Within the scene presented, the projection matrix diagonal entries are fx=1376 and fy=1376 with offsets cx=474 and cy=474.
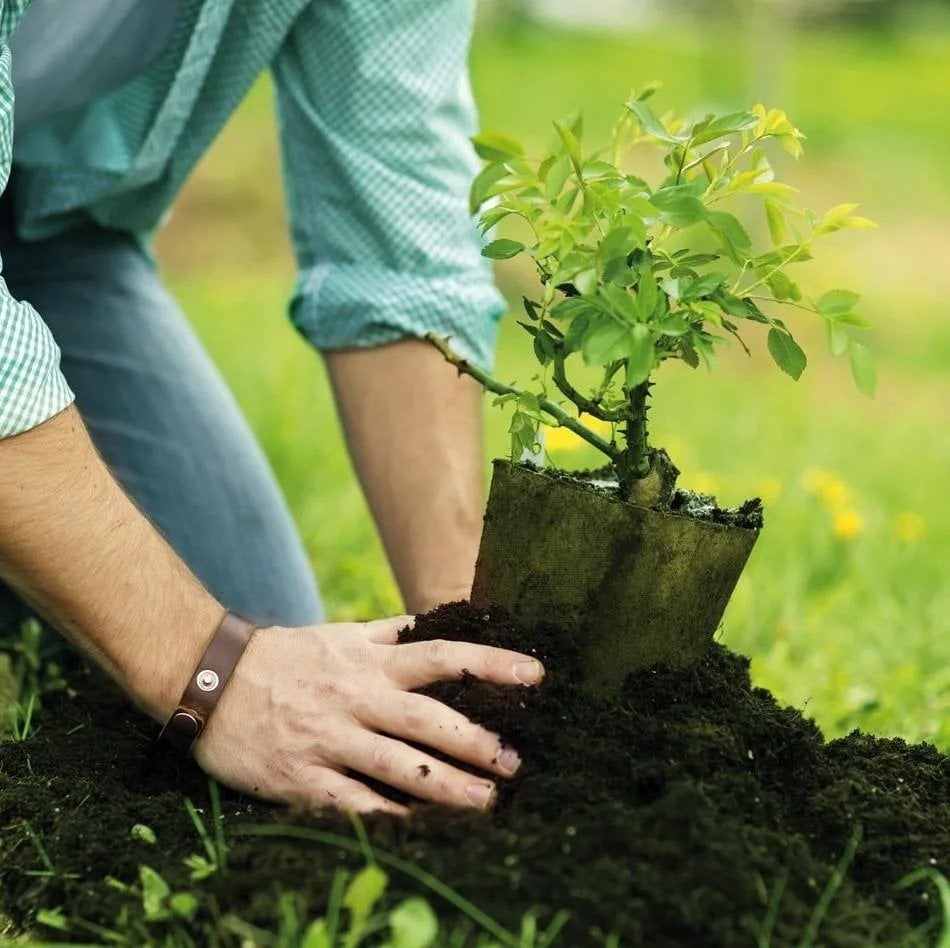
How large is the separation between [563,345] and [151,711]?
2.38 ft

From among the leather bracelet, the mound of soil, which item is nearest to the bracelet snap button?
the leather bracelet

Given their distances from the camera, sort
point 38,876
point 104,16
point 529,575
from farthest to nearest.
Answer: point 104,16, point 529,575, point 38,876

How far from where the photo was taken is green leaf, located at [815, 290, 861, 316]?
1.58m

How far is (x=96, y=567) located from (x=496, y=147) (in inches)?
28.7

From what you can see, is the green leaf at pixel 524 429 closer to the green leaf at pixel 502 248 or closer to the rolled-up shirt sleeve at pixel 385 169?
the green leaf at pixel 502 248

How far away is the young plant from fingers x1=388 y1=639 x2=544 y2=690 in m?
0.26

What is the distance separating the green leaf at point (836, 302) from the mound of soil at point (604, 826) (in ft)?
1.58

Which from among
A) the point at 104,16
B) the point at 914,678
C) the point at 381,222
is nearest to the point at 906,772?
the point at 914,678

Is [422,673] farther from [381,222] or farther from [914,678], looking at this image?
[914,678]

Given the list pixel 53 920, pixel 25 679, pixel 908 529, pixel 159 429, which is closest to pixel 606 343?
pixel 53 920

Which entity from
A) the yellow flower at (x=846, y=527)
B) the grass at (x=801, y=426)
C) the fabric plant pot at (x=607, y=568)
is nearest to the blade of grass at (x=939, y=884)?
the grass at (x=801, y=426)

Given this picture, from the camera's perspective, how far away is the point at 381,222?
8.24ft

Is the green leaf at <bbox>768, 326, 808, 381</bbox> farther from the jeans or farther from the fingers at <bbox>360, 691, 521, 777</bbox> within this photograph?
the jeans

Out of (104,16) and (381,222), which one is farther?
(381,222)
